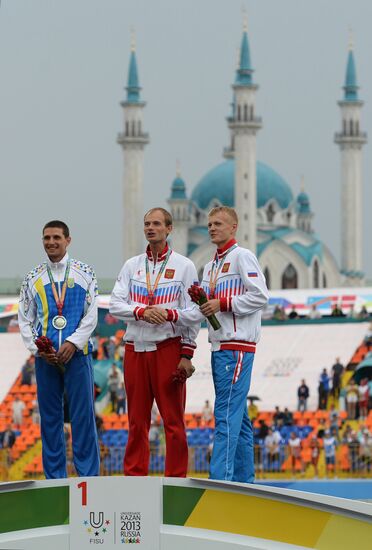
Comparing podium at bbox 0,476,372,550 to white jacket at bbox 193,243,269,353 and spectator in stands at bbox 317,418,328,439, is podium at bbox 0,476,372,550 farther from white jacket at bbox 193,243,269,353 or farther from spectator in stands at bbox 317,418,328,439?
spectator in stands at bbox 317,418,328,439

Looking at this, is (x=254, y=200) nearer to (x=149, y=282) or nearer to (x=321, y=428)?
(x=321, y=428)

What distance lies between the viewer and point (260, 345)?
35.5 metres

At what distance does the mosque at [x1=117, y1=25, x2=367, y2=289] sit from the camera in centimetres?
7819

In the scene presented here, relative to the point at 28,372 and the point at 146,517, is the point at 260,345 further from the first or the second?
the point at 146,517

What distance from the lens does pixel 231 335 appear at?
7.20 meters

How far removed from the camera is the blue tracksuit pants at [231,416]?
6973 millimetres

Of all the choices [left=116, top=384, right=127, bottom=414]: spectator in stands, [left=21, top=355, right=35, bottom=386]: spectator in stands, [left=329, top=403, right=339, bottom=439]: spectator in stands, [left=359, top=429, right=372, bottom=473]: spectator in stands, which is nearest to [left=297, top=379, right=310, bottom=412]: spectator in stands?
[left=329, top=403, right=339, bottom=439]: spectator in stands

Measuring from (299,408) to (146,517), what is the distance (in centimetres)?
2023

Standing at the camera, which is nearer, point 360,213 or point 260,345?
point 260,345

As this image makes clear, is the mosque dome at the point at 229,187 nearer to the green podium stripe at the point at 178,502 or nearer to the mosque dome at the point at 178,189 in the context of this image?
the mosque dome at the point at 178,189

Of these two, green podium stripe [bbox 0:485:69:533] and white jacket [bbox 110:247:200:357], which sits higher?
white jacket [bbox 110:247:200:357]

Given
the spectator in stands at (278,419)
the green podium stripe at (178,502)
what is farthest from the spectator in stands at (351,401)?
the green podium stripe at (178,502)

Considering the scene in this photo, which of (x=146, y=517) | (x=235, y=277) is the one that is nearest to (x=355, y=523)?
(x=146, y=517)

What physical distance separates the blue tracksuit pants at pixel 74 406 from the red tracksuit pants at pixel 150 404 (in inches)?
7.3
